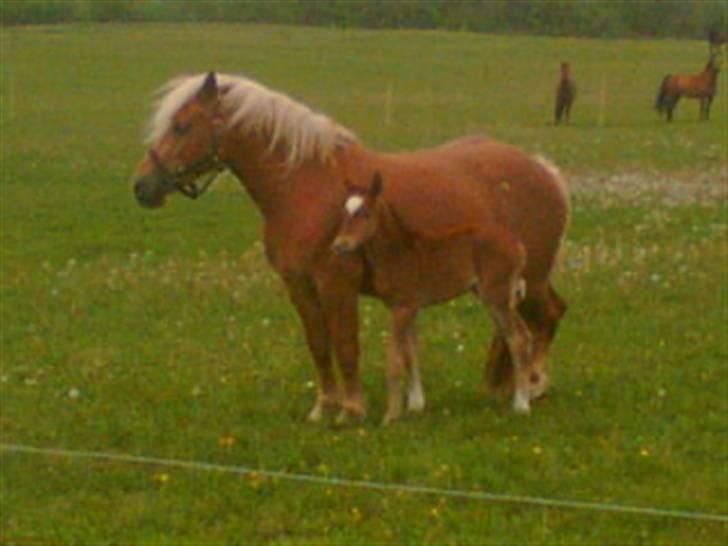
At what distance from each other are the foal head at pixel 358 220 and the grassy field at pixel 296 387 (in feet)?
3.72

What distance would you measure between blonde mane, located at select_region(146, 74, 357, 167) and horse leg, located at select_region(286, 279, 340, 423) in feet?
2.47

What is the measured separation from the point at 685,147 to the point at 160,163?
2309 centimetres

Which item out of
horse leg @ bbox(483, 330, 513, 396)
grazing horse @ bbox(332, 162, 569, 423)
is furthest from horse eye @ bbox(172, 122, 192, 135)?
horse leg @ bbox(483, 330, 513, 396)

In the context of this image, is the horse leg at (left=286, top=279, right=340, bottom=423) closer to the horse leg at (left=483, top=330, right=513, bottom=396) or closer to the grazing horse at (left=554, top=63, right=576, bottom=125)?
the horse leg at (left=483, top=330, right=513, bottom=396)

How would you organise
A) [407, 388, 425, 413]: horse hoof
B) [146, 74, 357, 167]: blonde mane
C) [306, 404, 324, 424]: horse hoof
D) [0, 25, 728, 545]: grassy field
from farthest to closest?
[407, 388, 425, 413]: horse hoof < [306, 404, 324, 424]: horse hoof < [146, 74, 357, 167]: blonde mane < [0, 25, 728, 545]: grassy field

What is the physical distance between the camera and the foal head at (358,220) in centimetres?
924

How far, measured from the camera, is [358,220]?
9.29 metres

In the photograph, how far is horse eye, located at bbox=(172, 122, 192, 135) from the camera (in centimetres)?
978

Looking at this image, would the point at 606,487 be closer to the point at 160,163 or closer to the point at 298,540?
the point at 298,540

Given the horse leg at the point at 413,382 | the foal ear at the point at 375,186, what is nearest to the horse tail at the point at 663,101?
the horse leg at the point at 413,382

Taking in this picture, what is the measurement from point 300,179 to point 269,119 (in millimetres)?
422

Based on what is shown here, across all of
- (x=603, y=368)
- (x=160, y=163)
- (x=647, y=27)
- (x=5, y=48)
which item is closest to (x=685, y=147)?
(x=603, y=368)

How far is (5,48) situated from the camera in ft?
220

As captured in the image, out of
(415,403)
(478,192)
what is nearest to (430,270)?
(478,192)
